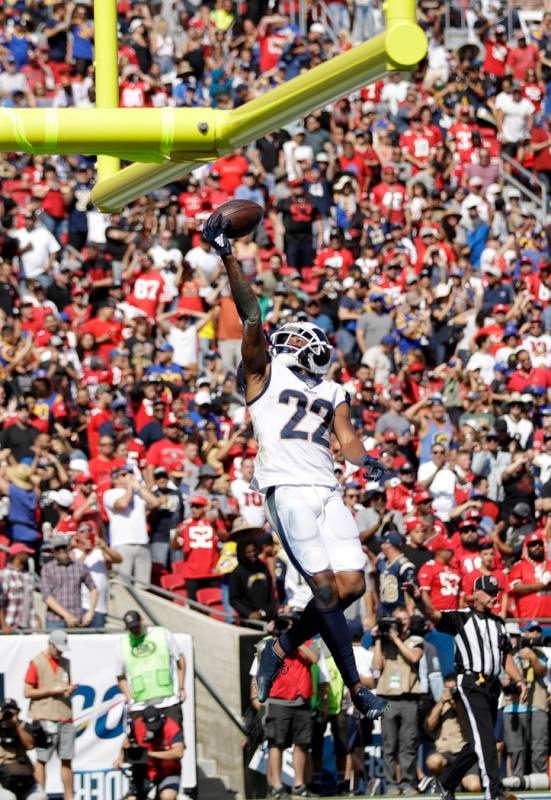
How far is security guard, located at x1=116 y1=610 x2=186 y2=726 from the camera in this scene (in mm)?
13539

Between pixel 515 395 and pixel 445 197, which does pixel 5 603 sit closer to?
pixel 515 395

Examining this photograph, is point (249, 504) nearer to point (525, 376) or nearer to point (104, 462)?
point (104, 462)

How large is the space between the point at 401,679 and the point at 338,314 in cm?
608

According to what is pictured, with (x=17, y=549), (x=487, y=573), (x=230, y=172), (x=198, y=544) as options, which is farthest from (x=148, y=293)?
(x=487, y=573)

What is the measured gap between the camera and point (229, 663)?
15117 mm

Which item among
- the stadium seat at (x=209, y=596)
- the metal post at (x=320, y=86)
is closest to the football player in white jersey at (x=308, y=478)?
the metal post at (x=320, y=86)

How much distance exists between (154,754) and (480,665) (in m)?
2.64

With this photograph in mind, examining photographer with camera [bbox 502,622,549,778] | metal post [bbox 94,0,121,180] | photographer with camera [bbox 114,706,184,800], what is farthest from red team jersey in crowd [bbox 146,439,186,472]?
metal post [bbox 94,0,121,180]

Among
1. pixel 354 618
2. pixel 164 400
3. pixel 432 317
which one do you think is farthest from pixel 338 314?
pixel 354 618

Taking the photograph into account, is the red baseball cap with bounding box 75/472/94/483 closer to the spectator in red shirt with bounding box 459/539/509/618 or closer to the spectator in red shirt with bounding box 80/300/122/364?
the spectator in red shirt with bounding box 80/300/122/364

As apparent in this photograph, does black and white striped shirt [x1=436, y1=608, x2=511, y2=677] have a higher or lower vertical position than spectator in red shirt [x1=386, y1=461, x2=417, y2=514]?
lower

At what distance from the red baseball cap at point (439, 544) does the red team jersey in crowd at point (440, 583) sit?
16 cm

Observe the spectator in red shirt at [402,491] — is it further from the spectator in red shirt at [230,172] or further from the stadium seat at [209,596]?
the spectator in red shirt at [230,172]

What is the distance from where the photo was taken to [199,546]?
599 inches
